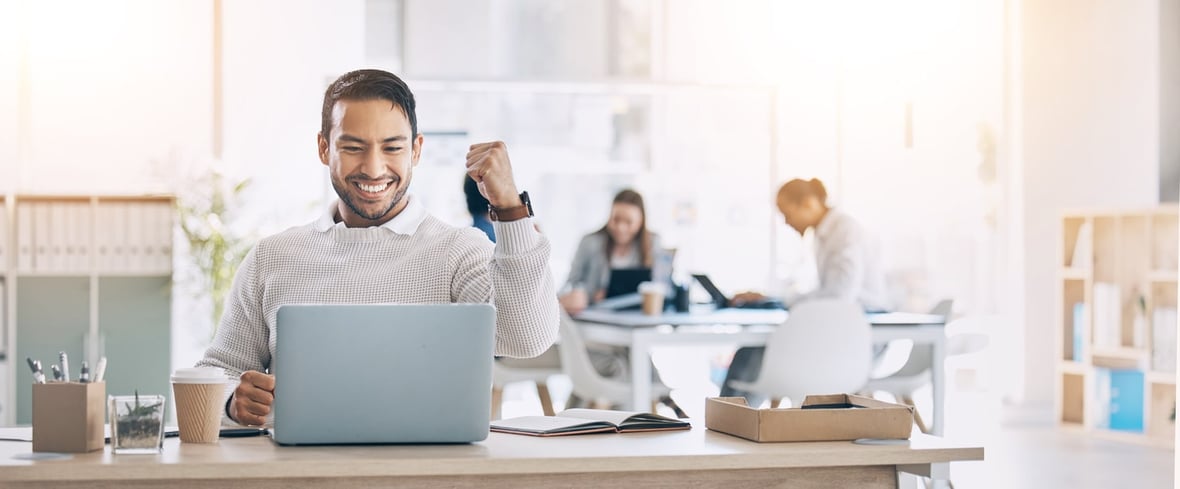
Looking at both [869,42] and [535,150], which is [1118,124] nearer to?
[869,42]

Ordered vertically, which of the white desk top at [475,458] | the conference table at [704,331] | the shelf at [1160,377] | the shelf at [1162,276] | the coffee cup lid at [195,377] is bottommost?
the shelf at [1160,377]

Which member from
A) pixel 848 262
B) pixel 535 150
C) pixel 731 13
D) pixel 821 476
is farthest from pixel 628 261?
pixel 821 476

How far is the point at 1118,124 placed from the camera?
7695mm

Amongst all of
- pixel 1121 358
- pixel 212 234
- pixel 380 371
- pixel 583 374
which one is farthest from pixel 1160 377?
pixel 380 371

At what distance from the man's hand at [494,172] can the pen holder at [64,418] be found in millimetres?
716

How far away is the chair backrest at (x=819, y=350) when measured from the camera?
5176 mm

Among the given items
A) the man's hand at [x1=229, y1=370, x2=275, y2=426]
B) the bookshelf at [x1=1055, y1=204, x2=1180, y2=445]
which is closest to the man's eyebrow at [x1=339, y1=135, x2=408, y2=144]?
the man's hand at [x1=229, y1=370, x2=275, y2=426]

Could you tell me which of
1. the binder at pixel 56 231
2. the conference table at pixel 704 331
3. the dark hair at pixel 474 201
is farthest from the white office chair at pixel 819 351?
the binder at pixel 56 231

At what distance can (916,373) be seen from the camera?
5.88 m

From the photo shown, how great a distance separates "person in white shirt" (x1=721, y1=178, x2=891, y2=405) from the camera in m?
5.84

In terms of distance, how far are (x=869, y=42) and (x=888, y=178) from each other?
860 mm

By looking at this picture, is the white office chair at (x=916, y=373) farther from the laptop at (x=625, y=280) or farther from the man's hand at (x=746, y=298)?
the laptop at (x=625, y=280)

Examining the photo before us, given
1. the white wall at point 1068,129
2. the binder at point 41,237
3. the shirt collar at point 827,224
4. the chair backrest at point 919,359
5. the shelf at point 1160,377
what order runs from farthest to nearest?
the white wall at point 1068,129, the shelf at point 1160,377, the binder at point 41,237, the shirt collar at point 827,224, the chair backrest at point 919,359

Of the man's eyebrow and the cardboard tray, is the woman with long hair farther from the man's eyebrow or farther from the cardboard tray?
the cardboard tray
